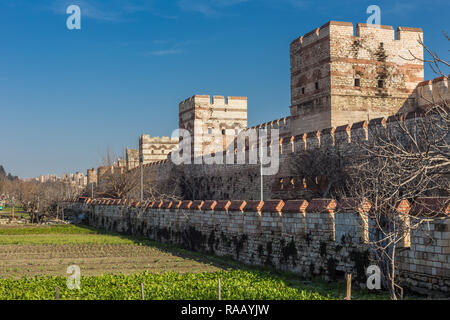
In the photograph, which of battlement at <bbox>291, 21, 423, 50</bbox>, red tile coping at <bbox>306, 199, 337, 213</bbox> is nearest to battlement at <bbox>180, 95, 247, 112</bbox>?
battlement at <bbox>291, 21, 423, 50</bbox>

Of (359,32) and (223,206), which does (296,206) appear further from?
(359,32)

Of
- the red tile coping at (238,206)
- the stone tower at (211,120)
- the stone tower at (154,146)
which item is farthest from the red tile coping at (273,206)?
the stone tower at (154,146)

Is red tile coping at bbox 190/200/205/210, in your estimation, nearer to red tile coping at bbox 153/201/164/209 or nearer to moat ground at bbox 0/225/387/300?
moat ground at bbox 0/225/387/300

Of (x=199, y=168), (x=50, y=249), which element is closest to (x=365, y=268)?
(x=50, y=249)

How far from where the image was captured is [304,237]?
11.9 m

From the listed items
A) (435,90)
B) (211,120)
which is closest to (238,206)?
(435,90)

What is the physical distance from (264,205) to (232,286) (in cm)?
449

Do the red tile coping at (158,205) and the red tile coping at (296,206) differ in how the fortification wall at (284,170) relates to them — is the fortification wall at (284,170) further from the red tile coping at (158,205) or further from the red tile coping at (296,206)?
the red tile coping at (158,205)

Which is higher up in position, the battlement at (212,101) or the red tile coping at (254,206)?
the battlement at (212,101)

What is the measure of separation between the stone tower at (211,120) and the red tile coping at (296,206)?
976 inches

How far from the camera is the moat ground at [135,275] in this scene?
901cm

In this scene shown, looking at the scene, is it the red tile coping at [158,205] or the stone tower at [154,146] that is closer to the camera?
the red tile coping at [158,205]

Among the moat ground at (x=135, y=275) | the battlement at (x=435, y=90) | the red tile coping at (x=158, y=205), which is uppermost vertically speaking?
the battlement at (x=435, y=90)
